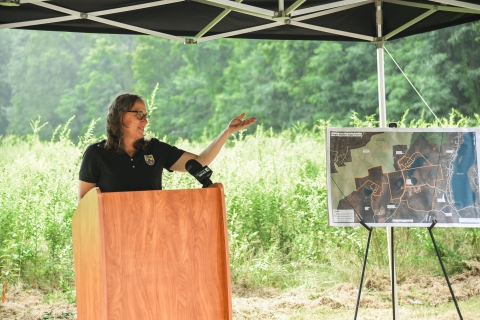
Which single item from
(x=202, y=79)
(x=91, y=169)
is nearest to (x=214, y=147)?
(x=91, y=169)

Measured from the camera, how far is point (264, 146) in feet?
29.5

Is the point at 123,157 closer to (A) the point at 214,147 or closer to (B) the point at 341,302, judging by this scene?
(A) the point at 214,147

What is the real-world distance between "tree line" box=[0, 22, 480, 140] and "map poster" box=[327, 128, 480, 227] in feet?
26.9

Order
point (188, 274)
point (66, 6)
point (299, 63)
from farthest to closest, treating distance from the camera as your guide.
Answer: point (299, 63) → point (66, 6) → point (188, 274)

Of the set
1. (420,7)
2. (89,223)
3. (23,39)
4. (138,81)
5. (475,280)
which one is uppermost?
(23,39)

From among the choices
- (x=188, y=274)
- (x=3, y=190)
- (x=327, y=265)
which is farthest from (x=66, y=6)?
(x=327, y=265)

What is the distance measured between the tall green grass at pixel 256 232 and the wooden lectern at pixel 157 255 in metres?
4.01

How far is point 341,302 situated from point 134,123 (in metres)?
3.63

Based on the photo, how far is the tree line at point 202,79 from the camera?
12961mm

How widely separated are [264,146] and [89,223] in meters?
6.54

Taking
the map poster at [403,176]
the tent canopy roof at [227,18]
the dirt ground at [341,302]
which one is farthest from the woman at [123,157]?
the dirt ground at [341,302]

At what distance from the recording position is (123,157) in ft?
10.7

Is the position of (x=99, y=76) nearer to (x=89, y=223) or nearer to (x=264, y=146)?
(x=264, y=146)

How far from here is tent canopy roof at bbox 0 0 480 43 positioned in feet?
13.9
